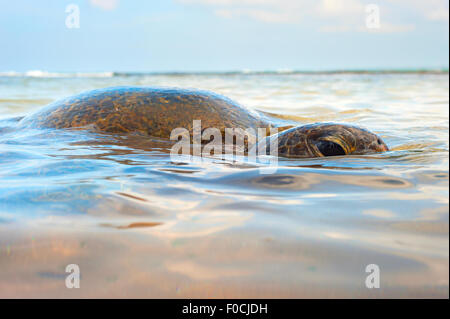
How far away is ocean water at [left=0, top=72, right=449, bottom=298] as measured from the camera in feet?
3.95

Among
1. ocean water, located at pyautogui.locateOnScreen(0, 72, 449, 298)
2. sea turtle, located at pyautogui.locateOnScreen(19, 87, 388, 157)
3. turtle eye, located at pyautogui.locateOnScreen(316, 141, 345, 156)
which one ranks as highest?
sea turtle, located at pyautogui.locateOnScreen(19, 87, 388, 157)

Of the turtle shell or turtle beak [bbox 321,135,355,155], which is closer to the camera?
turtle beak [bbox 321,135,355,155]

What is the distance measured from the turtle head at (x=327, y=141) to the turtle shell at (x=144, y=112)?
936 mm

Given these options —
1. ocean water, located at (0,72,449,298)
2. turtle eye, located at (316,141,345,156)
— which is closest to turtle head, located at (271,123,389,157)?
turtle eye, located at (316,141,345,156)

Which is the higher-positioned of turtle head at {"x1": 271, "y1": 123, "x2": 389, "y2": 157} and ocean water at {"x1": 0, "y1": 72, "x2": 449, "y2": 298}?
turtle head at {"x1": 271, "y1": 123, "x2": 389, "y2": 157}

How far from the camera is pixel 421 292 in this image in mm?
1136

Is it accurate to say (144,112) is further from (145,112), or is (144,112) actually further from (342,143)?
(342,143)

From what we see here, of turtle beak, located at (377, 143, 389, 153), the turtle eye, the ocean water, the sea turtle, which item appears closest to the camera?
the ocean water

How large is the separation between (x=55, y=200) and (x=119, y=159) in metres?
0.94

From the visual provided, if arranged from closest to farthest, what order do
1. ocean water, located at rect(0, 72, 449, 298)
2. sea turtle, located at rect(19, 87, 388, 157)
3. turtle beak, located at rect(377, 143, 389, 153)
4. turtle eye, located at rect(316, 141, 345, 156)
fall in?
ocean water, located at rect(0, 72, 449, 298) < turtle eye, located at rect(316, 141, 345, 156) < turtle beak, located at rect(377, 143, 389, 153) < sea turtle, located at rect(19, 87, 388, 157)

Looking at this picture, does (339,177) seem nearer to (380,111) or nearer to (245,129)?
(245,129)

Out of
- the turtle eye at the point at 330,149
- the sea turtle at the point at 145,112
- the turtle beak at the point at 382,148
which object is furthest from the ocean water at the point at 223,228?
the sea turtle at the point at 145,112

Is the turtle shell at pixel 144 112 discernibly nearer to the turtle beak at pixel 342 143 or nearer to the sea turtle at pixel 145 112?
the sea turtle at pixel 145 112

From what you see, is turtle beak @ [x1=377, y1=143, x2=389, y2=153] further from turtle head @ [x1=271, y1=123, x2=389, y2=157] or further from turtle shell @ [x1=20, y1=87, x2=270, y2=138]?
turtle shell @ [x1=20, y1=87, x2=270, y2=138]
